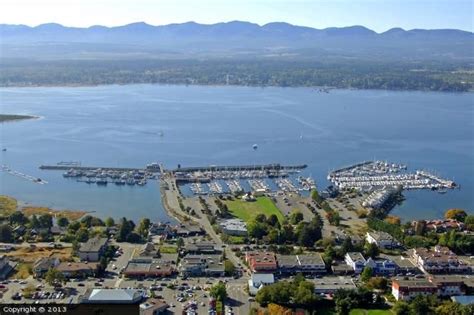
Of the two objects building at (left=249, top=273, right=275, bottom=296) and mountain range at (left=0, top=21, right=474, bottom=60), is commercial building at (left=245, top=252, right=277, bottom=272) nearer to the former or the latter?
building at (left=249, top=273, right=275, bottom=296)

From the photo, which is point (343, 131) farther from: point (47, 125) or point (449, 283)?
point (449, 283)

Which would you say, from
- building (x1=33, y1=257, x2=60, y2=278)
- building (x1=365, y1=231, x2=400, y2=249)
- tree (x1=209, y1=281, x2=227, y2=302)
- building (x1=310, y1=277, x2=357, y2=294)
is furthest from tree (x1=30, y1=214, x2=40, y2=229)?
building (x1=365, y1=231, x2=400, y2=249)

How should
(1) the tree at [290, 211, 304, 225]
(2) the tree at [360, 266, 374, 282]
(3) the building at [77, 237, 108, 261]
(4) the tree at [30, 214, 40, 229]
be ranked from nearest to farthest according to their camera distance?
1. (2) the tree at [360, 266, 374, 282]
2. (3) the building at [77, 237, 108, 261]
3. (4) the tree at [30, 214, 40, 229]
4. (1) the tree at [290, 211, 304, 225]

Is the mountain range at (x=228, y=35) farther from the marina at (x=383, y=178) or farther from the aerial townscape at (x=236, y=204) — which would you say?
the marina at (x=383, y=178)

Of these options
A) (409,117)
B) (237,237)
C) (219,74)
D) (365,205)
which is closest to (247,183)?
(365,205)

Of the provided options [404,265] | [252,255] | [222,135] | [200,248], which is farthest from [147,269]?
[222,135]

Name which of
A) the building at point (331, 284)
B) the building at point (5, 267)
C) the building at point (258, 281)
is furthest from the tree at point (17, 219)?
the building at point (331, 284)

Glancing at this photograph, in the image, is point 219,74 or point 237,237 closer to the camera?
point 237,237
